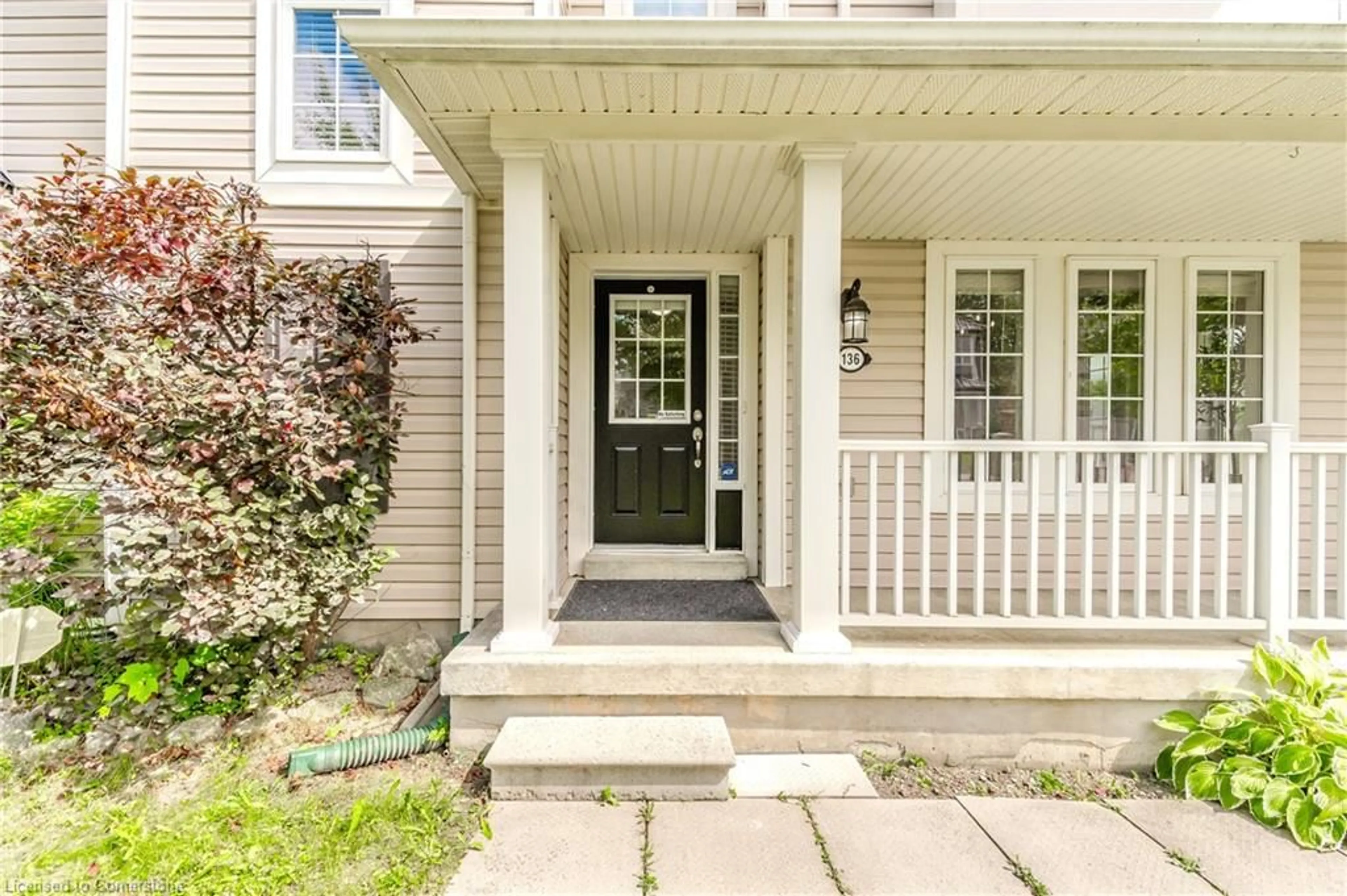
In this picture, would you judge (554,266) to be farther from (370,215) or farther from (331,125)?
(331,125)

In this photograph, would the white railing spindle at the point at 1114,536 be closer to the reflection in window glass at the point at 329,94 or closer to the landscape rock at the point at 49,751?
→ the reflection in window glass at the point at 329,94

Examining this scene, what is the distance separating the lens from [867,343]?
3.92 metres

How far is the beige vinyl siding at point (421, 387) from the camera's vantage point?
11.8 feet

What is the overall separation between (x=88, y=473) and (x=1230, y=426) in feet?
20.3

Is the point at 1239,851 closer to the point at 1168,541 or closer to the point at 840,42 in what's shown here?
the point at 1168,541

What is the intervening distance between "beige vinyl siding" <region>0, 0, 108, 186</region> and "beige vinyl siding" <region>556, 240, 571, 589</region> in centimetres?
276

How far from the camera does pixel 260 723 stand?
2.83 meters

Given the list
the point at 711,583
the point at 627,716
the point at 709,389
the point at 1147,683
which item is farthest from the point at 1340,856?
the point at 709,389

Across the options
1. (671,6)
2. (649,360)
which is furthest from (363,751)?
(671,6)

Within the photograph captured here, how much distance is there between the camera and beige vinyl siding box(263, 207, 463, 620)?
3.60m

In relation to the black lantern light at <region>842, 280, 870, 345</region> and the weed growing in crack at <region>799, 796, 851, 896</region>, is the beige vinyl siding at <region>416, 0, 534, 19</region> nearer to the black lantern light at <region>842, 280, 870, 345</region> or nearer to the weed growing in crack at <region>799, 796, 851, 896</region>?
the black lantern light at <region>842, 280, 870, 345</region>

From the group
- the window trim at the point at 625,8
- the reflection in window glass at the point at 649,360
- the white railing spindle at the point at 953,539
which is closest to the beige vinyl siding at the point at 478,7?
the window trim at the point at 625,8

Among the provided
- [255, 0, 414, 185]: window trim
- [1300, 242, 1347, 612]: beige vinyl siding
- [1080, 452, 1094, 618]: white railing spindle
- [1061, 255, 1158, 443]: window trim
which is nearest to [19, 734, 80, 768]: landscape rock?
[255, 0, 414, 185]: window trim

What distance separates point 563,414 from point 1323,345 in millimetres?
4719
